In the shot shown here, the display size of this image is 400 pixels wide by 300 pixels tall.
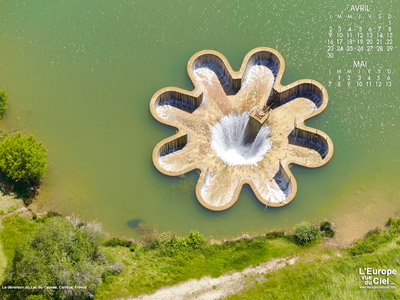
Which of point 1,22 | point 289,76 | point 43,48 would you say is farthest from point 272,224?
point 1,22

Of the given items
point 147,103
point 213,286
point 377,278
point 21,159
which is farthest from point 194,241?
point 21,159

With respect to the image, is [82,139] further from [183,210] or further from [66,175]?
[183,210]

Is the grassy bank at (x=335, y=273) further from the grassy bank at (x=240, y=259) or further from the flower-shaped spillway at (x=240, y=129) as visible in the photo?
the flower-shaped spillway at (x=240, y=129)

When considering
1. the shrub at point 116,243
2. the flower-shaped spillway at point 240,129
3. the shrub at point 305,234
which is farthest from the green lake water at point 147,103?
the shrub at point 305,234

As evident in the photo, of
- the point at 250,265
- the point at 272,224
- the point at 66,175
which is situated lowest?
the point at 250,265

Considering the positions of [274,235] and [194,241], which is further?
[274,235]

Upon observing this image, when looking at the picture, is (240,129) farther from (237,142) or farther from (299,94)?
(299,94)

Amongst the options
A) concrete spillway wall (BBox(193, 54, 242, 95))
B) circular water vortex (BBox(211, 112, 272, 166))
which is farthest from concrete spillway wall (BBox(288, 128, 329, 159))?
concrete spillway wall (BBox(193, 54, 242, 95))
